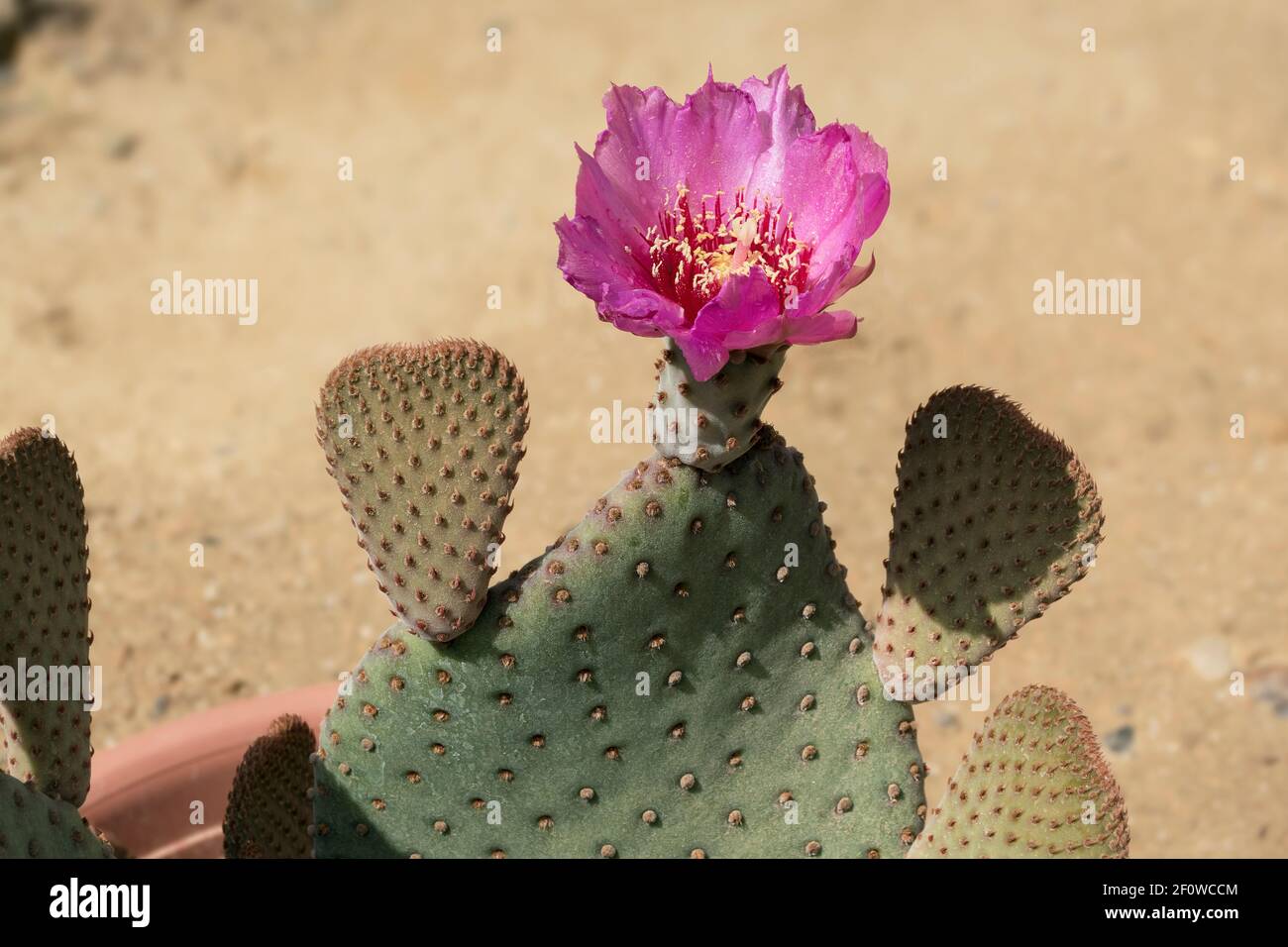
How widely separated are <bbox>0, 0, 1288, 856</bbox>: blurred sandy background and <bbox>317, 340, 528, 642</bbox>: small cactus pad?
5.68 ft

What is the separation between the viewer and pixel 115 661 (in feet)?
10.6

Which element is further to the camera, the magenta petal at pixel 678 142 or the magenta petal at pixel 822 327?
the magenta petal at pixel 678 142

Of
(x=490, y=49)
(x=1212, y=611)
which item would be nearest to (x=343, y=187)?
(x=490, y=49)

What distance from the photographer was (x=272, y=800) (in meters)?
1.96

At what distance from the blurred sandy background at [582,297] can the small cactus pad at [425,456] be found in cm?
173

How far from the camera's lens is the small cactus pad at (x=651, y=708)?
1558mm

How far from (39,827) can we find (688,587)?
682mm

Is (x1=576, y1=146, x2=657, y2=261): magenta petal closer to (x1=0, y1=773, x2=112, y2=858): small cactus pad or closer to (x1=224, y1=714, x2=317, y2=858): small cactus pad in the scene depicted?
(x1=0, y1=773, x2=112, y2=858): small cactus pad

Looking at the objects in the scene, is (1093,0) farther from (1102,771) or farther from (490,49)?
(1102,771)

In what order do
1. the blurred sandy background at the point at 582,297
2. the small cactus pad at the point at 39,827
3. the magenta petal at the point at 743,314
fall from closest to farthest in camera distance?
the magenta petal at the point at 743,314 < the small cactus pad at the point at 39,827 < the blurred sandy background at the point at 582,297

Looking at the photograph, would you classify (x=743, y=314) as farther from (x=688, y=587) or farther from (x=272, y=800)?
A: (x=272, y=800)
